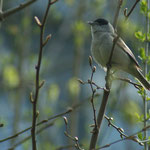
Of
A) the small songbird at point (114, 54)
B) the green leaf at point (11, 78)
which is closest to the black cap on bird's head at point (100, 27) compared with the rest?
the small songbird at point (114, 54)

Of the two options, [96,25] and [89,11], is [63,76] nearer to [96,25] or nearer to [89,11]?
[89,11]

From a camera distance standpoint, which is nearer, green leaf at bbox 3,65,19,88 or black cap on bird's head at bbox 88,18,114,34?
black cap on bird's head at bbox 88,18,114,34

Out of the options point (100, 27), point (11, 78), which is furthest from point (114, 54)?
point (11, 78)

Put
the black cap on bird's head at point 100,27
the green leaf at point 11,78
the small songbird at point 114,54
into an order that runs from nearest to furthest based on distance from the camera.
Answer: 1. the small songbird at point 114,54
2. the black cap on bird's head at point 100,27
3. the green leaf at point 11,78

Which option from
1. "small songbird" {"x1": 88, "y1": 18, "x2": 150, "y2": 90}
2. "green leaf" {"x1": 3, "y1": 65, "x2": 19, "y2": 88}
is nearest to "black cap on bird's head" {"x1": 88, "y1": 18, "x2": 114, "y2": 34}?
"small songbird" {"x1": 88, "y1": 18, "x2": 150, "y2": 90}

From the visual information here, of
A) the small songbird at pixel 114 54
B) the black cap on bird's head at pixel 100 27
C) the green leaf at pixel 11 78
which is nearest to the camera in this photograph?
the small songbird at pixel 114 54

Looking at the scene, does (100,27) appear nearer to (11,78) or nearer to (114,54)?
(114,54)

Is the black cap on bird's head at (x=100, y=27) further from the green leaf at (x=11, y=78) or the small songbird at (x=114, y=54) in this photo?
the green leaf at (x=11, y=78)

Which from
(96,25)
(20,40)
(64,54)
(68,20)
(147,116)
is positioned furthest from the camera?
(64,54)

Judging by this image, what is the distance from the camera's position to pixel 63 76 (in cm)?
1057

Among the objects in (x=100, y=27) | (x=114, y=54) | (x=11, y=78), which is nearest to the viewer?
(x=114, y=54)

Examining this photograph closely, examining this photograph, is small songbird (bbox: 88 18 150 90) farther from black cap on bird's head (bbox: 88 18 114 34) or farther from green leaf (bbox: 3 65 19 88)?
green leaf (bbox: 3 65 19 88)

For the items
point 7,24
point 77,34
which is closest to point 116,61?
point 77,34

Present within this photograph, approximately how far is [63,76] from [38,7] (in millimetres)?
2248
